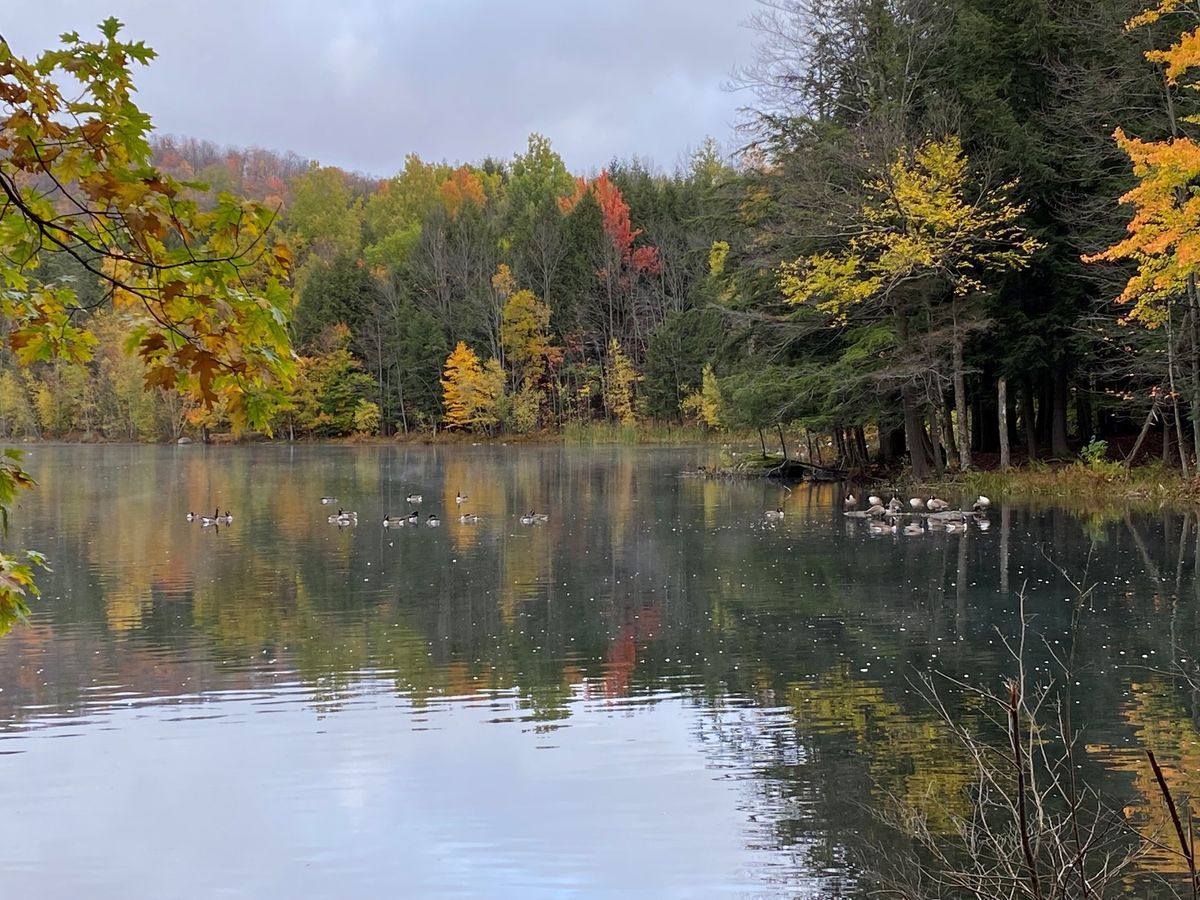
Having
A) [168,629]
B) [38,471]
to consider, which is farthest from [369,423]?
[168,629]

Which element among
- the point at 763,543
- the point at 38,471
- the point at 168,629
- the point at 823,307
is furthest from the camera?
the point at 38,471

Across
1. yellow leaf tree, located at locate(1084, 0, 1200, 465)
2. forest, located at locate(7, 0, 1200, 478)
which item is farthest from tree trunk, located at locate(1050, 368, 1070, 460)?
yellow leaf tree, located at locate(1084, 0, 1200, 465)

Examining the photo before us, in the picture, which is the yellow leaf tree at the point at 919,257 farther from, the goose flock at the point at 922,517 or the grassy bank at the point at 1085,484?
the goose flock at the point at 922,517

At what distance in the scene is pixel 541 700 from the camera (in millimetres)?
9672

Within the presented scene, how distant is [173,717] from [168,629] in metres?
3.83

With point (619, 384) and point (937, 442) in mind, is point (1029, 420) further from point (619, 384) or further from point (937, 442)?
point (619, 384)

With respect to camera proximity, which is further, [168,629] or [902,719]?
[168,629]

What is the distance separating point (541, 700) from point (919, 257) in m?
17.3

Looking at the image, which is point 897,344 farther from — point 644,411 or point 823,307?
point 644,411

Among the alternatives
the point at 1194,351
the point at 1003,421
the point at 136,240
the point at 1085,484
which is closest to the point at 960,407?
the point at 1003,421

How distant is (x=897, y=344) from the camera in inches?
1035

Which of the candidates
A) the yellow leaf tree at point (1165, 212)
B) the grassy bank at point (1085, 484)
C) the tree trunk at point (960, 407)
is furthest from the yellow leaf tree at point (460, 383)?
the yellow leaf tree at point (1165, 212)

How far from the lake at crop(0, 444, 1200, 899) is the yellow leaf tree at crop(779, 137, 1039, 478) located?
654 cm

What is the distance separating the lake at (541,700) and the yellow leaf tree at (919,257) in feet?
21.5
